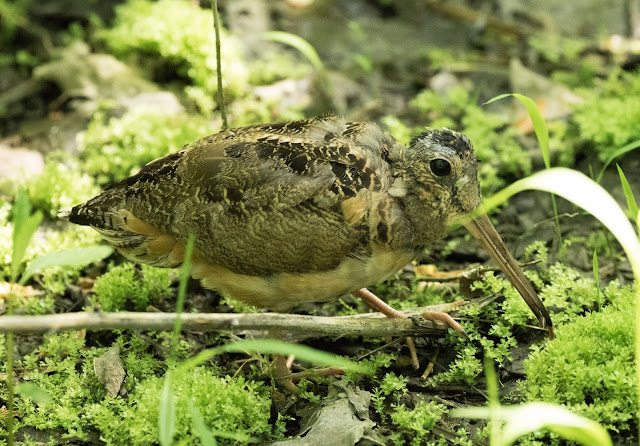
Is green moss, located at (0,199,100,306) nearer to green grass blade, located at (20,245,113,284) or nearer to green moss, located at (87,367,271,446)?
green moss, located at (87,367,271,446)

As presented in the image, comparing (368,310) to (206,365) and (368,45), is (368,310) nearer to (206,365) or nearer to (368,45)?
(206,365)

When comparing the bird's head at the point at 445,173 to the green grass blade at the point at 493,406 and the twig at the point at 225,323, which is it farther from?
the green grass blade at the point at 493,406

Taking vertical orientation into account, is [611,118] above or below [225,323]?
above

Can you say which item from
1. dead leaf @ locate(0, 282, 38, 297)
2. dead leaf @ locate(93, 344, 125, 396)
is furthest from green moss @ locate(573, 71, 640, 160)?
dead leaf @ locate(0, 282, 38, 297)

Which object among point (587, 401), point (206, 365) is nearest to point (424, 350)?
point (587, 401)

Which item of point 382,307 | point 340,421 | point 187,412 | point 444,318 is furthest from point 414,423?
point 187,412

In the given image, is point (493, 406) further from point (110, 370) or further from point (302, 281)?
point (110, 370)
